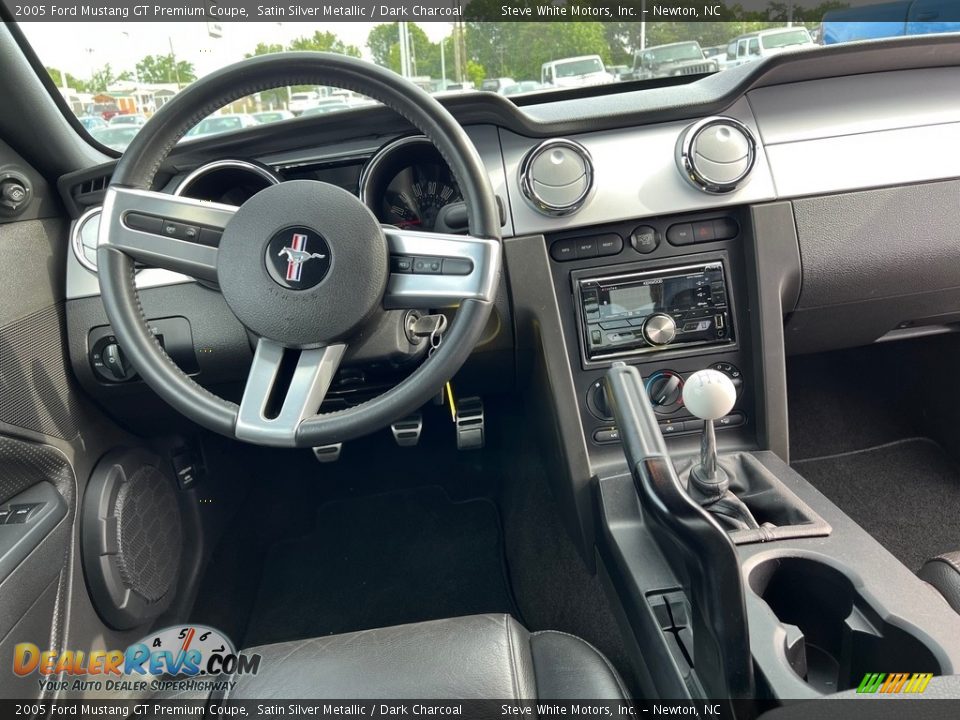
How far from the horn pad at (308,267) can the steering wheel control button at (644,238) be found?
24.9 inches

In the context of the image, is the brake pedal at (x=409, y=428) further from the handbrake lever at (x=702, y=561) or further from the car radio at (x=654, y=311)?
the handbrake lever at (x=702, y=561)

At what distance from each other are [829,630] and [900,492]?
1090mm

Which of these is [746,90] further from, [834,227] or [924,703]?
[924,703]

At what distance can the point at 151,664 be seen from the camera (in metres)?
1.48

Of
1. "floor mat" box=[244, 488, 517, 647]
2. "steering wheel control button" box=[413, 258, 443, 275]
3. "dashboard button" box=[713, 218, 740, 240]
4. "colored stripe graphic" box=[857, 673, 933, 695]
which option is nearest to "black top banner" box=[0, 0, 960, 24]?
"dashboard button" box=[713, 218, 740, 240]

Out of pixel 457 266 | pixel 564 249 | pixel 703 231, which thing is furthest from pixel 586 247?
pixel 457 266

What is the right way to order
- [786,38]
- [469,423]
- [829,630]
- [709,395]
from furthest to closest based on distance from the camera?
[469,423] < [786,38] < [829,630] < [709,395]

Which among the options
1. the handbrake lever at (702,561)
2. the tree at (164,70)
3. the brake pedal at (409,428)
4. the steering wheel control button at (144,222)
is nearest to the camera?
the handbrake lever at (702,561)

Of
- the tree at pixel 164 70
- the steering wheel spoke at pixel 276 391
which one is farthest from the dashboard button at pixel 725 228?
the tree at pixel 164 70

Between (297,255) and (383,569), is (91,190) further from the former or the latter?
(383,569)

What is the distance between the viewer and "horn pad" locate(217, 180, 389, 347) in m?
1.02

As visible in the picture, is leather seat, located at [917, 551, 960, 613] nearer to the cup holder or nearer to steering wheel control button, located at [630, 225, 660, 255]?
the cup holder

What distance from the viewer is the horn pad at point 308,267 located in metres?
1.02

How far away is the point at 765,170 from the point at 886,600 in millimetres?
895
